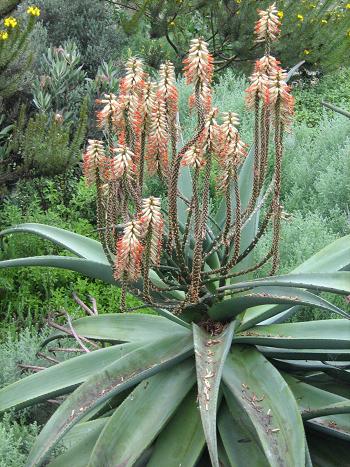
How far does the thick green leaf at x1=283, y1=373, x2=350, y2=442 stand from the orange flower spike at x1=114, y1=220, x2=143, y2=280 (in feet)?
2.36

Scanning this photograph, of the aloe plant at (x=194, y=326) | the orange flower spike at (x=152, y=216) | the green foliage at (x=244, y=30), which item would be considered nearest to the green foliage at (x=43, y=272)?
the aloe plant at (x=194, y=326)

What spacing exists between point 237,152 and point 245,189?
781 mm

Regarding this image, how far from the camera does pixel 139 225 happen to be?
1.87m

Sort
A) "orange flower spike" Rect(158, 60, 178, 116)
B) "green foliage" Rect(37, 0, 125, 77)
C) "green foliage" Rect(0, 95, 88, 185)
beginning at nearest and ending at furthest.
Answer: "orange flower spike" Rect(158, 60, 178, 116)
"green foliage" Rect(0, 95, 88, 185)
"green foliage" Rect(37, 0, 125, 77)

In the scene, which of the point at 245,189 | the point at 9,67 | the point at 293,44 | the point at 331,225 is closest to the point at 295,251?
the point at 331,225

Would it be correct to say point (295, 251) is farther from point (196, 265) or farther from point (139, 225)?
point (139, 225)

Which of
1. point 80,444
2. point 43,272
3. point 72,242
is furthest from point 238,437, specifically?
point 43,272

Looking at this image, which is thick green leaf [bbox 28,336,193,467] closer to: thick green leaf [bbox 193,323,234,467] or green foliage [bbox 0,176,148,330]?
thick green leaf [bbox 193,323,234,467]

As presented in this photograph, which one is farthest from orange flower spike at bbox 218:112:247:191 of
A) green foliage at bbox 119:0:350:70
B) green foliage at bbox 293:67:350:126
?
green foliage at bbox 119:0:350:70

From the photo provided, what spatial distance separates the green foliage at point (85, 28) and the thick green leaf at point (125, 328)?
4.96 m

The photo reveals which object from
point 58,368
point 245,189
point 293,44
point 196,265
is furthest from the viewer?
point 293,44

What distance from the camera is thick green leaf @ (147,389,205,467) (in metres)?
2.22

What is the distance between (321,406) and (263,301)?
420mm

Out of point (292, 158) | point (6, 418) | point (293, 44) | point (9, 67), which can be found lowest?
point (6, 418)
